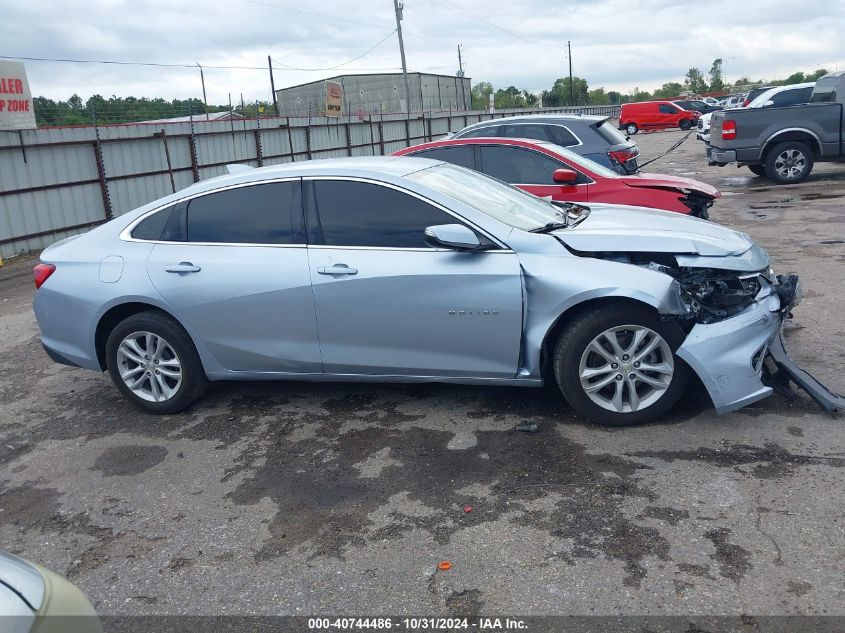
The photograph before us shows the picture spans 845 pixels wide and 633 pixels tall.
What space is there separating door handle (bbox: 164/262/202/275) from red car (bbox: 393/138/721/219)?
169 inches

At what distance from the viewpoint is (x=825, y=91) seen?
15.7 meters

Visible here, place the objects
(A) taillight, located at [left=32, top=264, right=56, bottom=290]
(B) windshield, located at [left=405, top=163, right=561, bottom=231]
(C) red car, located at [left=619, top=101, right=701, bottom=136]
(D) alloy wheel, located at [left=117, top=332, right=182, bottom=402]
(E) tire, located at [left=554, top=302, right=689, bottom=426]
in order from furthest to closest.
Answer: (C) red car, located at [left=619, top=101, right=701, bottom=136], (A) taillight, located at [left=32, top=264, right=56, bottom=290], (D) alloy wheel, located at [left=117, top=332, right=182, bottom=402], (B) windshield, located at [left=405, top=163, right=561, bottom=231], (E) tire, located at [left=554, top=302, right=689, bottom=426]

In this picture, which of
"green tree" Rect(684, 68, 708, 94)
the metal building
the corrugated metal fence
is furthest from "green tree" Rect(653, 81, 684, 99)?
the corrugated metal fence

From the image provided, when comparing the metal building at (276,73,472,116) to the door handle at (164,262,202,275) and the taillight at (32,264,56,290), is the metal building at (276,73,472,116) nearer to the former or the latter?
the taillight at (32,264,56,290)

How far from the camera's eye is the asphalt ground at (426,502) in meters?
3.16

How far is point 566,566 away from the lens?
326 centimetres

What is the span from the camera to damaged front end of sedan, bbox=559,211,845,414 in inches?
169

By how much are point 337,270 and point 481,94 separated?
99.9 metres

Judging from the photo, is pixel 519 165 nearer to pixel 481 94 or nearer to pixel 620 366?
pixel 620 366

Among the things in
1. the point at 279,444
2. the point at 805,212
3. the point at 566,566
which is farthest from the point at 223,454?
the point at 805,212

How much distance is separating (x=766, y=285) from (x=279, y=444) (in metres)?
3.09

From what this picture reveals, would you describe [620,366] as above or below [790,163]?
below

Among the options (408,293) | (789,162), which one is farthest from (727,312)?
(789,162)

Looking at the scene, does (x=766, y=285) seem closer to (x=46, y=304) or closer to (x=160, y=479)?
(x=160, y=479)
